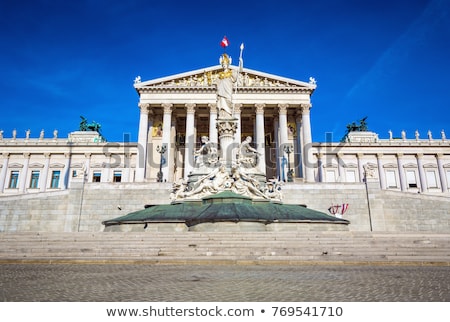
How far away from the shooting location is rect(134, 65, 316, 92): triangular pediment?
1816 inches

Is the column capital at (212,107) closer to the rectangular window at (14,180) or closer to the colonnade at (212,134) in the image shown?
the colonnade at (212,134)

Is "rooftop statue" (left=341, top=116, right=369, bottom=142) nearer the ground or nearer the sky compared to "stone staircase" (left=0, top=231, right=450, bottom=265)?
nearer the sky

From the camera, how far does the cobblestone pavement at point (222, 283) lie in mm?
4906

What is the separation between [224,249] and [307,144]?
3618cm

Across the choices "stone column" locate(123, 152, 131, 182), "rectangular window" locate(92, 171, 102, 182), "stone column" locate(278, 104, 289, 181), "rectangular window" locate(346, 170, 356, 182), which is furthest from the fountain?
"rectangular window" locate(92, 171, 102, 182)

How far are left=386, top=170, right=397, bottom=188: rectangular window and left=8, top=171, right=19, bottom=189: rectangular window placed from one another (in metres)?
58.3

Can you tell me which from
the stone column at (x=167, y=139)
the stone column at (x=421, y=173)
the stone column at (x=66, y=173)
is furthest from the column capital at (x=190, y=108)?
the stone column at (x=421, y=173)

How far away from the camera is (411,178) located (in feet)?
177

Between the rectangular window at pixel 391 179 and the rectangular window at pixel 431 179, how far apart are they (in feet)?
17.1

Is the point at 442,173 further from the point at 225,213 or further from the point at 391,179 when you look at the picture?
the point at 225,213

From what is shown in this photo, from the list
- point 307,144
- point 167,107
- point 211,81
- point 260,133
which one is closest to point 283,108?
point 260,133

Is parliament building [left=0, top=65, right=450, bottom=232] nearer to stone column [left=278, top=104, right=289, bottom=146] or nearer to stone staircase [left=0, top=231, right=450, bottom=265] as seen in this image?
stone column [left=278, top=104, right=289, bottom=146]

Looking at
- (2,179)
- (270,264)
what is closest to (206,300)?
(270,264)
